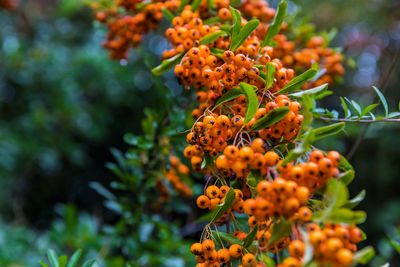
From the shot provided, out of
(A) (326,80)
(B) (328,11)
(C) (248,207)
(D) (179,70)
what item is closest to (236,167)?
(C) (248,207)

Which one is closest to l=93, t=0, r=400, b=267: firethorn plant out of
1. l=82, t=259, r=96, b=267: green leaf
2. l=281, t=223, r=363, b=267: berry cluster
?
l=281, t=223, r=363, b=267: berry cluster

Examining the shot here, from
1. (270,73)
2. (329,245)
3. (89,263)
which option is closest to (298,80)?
(270,73)

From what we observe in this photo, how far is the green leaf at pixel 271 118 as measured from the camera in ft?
3.24

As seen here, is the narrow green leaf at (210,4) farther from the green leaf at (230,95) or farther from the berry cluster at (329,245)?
the berry cluster at (329,245)

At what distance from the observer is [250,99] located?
39.6 inches

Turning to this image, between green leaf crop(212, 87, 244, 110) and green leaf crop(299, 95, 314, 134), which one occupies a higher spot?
green leaf crop(299, 95, 314, 134)

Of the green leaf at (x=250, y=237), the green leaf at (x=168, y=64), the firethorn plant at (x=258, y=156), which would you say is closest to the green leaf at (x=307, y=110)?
the firethorn plant at (x=258, y=156)

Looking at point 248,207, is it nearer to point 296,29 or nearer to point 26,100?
point 296,29

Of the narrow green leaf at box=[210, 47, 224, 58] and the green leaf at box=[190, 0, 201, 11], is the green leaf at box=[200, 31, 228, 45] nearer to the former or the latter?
the narrow green leaf at box=[210, 47, 224, 58]

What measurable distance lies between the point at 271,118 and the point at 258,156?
0.15 m

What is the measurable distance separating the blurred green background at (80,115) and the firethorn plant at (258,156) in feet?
4.99

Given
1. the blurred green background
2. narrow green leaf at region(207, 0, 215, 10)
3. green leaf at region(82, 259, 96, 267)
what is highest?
narrow green leaf at region(207, 0, 215, 10)

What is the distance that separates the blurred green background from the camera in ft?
10.4

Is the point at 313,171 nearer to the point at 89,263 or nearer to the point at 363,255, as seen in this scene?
the point at 363,255
